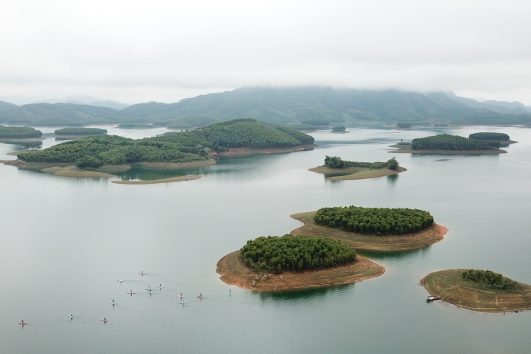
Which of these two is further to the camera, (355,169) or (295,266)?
(355,169)

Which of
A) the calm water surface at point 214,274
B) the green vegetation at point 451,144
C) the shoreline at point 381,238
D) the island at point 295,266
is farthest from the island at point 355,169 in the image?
the island at point 295,266

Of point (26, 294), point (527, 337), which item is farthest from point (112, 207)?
point (527, 337)

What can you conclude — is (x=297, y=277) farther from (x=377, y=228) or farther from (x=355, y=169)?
(x=355, y=169)

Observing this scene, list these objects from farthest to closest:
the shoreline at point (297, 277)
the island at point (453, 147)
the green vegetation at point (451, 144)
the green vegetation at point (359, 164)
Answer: the green vegetation at point (451, 144)
the island at point (453, 147)
the green vegetation at point (359, 164)
the shoreline at point (297, 277)

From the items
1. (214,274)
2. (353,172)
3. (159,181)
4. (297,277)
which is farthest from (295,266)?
(353,172)

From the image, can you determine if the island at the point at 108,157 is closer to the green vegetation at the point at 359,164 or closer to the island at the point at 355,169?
the island at the point at 355,169

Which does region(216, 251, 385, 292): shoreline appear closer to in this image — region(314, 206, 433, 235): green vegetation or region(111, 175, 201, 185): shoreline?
region(314, 206, 433, 235): green vegetation
